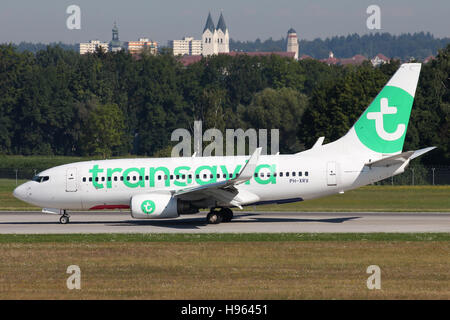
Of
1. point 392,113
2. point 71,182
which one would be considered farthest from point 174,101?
point 392,113

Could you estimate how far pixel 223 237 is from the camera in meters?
32.1

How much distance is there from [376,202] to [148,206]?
888 inches

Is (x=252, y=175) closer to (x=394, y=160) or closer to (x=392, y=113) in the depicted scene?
(x=394, y=160)

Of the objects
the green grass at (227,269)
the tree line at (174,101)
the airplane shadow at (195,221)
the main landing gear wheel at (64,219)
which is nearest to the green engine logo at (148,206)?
the airplane shadow at (195,221)

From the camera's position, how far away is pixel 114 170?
128 feet

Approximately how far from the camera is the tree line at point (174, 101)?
90.2 metres

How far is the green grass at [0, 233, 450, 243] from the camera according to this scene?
103 ft

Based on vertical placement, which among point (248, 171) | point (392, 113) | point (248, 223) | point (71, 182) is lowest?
point (248, 223)

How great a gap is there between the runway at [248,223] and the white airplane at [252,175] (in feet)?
3.54

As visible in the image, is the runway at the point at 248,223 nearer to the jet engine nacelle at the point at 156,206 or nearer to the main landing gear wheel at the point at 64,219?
the main landing gear wheel at the point at 64,219

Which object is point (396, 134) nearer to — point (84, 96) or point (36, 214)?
point (36, 214)

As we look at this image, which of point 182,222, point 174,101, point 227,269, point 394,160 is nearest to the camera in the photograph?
point 227,269

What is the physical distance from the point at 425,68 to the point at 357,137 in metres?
62.7
